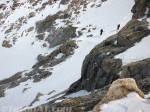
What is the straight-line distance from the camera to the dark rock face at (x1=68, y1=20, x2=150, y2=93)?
92.1 ft

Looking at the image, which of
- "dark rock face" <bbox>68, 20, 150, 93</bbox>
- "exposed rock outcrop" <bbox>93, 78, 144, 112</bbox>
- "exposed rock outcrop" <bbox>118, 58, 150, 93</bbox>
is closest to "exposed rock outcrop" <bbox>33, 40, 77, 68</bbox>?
"dark rock face" <bbox>68, 20, 150, 93</bbox>

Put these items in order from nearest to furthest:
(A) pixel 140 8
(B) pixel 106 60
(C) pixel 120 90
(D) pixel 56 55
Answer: (C) pixel 120 90
(B) pixel 106 60
(A) pixel 140 8
(D) pixel 56 55

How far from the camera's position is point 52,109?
17.4 m

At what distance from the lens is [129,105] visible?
42.5ft

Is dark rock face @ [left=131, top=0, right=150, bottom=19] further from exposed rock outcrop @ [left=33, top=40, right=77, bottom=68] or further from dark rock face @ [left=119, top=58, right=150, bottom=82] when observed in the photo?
dark rock face @ [left=119, top=58, right=150, bottom=82]

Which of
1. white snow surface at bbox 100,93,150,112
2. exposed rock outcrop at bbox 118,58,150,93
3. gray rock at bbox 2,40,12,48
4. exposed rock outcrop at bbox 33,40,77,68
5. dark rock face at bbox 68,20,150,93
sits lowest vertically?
white snow surface at bbox 100,93,150,112

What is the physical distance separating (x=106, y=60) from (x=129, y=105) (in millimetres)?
16327

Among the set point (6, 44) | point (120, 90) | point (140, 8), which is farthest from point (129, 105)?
point (6, 44)

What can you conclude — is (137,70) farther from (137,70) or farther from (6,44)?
(6,44)

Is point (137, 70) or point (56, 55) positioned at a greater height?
point (56, 55)

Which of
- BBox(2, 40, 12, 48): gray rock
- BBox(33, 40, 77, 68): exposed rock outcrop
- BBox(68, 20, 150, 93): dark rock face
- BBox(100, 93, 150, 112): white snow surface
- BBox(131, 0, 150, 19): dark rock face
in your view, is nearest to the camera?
BBox(100, 93, 150, 112): white snow surface

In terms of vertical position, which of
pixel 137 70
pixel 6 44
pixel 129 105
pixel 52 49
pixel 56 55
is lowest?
pixel 129 105

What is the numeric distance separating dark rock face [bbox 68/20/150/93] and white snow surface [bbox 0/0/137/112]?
6547 mm

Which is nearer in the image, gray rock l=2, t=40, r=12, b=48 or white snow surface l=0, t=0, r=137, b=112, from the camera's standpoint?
white snow surface l=0, t=0, r=137, b=112
